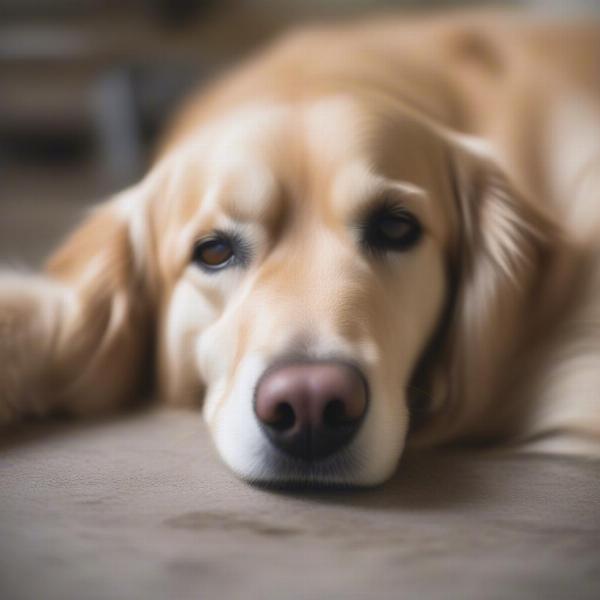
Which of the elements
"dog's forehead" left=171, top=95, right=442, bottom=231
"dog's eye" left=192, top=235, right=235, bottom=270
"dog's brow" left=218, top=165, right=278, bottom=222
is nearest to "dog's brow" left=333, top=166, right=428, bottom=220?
"dog's forehead" left=171, top=95, right=442, bottom=231

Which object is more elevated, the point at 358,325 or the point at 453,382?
the point at 358,325

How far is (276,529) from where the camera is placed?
1071 mm

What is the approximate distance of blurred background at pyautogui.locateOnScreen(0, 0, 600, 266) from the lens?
4406 mm

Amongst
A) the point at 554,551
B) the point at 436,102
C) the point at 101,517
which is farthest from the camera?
the point at 436,102

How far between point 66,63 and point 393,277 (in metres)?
3.74

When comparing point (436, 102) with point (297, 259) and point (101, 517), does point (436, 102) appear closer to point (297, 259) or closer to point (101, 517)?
point (297, 259)

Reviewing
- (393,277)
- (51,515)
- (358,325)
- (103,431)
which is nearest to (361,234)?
(393,277)

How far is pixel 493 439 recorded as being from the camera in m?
1.62

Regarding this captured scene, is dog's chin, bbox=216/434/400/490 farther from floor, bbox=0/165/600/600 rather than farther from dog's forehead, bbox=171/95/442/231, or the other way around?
dog's forehead, bbox=171/95/442/231

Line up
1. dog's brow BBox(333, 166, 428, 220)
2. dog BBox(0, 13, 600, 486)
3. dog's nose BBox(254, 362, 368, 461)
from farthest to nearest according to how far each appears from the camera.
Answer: dog's brow BBox(333, 166, 428, 220) < dog BBox(0, 13, 600, 486) < dog's nose BBox(254, 362, 368, 461)

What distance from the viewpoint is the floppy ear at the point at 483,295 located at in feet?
5.28

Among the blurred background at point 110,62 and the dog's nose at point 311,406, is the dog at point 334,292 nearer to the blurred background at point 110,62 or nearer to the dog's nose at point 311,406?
the dog's nose at point 311,406

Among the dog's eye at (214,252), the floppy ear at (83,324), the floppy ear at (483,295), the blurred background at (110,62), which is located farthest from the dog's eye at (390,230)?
the blurred background at (110,62)

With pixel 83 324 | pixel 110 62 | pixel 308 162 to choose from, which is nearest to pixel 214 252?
pixel 308 162
